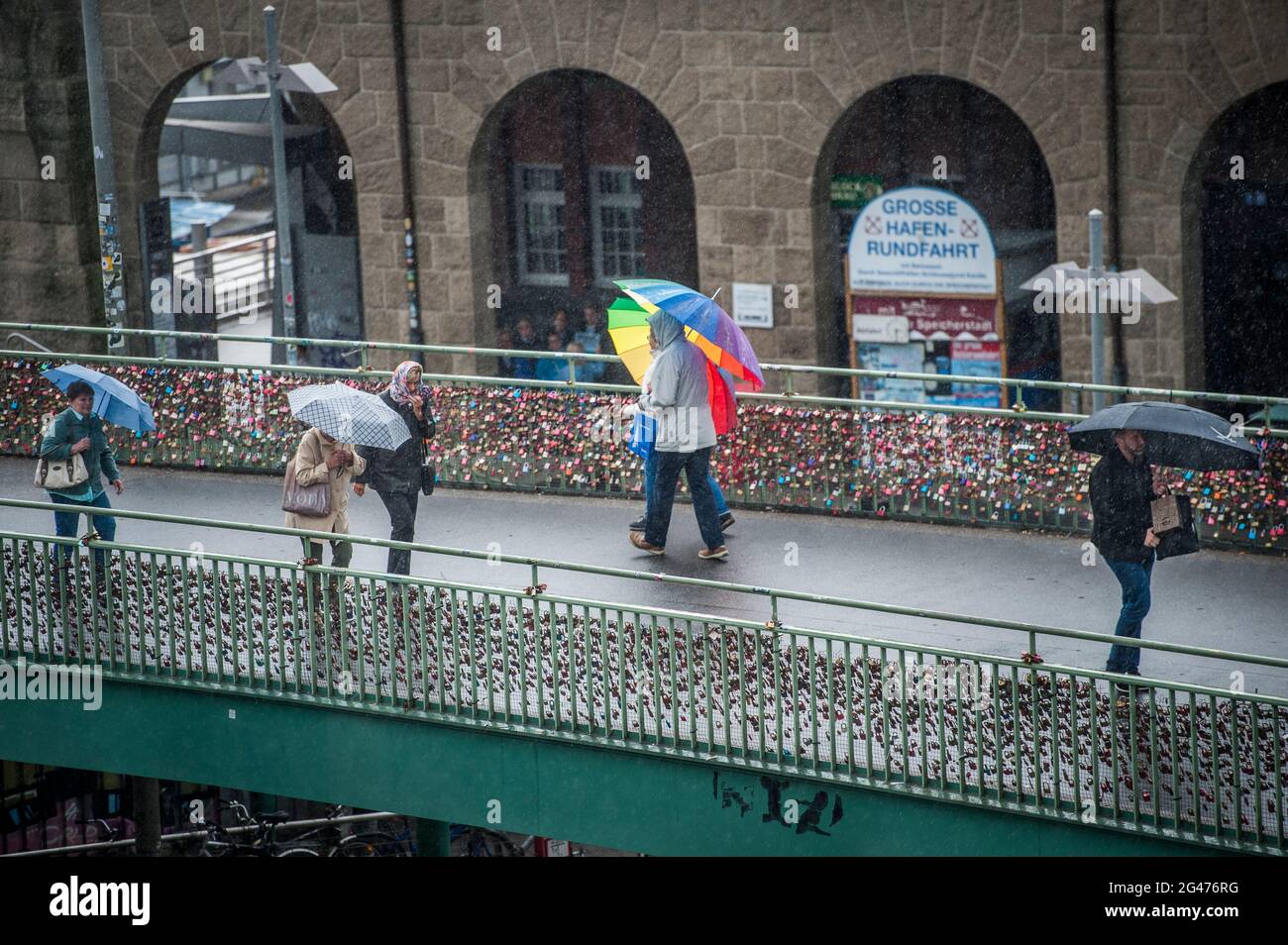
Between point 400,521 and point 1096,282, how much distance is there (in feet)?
20.5

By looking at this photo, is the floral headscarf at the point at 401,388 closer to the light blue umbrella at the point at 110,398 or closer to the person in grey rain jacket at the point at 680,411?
the person in grey rain jacket at the point at 680,411

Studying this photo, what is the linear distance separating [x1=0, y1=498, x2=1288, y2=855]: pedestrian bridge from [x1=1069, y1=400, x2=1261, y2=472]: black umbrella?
129 centimetres

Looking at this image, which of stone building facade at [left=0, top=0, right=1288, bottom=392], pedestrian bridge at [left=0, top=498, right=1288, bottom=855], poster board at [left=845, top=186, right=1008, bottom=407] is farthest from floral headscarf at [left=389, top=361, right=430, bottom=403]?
stone building facade at [left=0, top=0, right=1288, bottom=392]

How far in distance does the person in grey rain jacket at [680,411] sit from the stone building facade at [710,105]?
21.2 feet

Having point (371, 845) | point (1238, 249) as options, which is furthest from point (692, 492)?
point (1238, 249)

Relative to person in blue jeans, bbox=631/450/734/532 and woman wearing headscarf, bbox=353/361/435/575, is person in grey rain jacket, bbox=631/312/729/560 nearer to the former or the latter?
person in blue jeans, bbox=631/450/734/532

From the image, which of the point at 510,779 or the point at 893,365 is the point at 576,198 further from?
the point at 510,779

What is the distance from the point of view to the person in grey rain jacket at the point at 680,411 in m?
15.1

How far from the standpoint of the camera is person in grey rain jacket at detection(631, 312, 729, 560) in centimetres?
1509

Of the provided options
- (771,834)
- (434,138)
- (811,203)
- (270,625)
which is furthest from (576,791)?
(434,138)

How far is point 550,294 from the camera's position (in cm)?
2423

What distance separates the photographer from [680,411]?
15.2 metres

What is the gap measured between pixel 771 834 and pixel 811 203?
396 inches

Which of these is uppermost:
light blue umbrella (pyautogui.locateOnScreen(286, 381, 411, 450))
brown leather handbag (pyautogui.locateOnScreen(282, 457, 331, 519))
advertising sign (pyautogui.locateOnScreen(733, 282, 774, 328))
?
advertising sign (pyautogui.locateOnScreen(733, 282, 774, 328))
